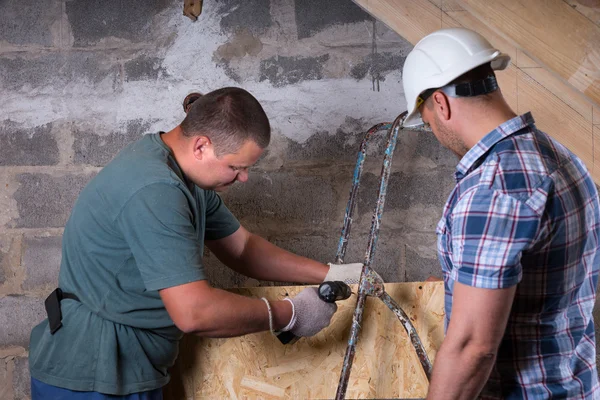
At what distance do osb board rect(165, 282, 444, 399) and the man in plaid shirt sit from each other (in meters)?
0.80

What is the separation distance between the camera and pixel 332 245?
8.48ft

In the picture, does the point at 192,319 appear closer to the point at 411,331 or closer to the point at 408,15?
the point at 411,331

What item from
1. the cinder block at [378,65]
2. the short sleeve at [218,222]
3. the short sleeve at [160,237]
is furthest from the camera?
the cinder block at [378,65]

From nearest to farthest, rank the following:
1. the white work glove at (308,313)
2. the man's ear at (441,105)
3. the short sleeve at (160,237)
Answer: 1. the man's ear at (441,105)
2. the short sleeve at (160,237)
3. the white work glove at (308,313)

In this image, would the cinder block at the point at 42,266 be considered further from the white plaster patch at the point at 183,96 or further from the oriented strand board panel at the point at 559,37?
the oriented strand board panel at the point at 559,37

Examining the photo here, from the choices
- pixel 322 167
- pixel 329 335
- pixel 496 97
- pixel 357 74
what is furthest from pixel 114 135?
pixel 496 97

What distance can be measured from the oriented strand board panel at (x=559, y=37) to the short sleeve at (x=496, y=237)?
1226 mm

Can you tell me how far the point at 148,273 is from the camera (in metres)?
1.59

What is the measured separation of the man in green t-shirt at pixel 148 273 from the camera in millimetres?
1604

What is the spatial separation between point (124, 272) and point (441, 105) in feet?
3.13

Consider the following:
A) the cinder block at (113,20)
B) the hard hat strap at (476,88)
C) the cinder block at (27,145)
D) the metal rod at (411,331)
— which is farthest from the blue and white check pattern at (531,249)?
the cinder block at (27,145)

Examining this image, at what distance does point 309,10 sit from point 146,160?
1180 millimetres

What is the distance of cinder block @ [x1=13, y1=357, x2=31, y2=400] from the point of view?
2574mm

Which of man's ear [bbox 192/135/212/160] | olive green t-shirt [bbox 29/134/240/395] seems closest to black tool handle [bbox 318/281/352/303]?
olive green t-shirt [bbox 29/134/240/395]
